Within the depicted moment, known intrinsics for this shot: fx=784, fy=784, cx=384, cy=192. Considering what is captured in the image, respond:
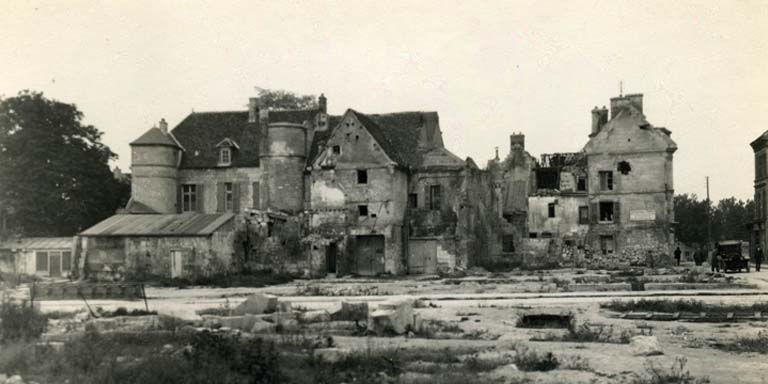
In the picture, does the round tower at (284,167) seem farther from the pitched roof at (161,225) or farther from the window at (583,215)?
the window at (583,215)

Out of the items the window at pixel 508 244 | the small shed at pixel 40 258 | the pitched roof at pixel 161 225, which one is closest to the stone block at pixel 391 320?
the pitched roof at pixel 161 225

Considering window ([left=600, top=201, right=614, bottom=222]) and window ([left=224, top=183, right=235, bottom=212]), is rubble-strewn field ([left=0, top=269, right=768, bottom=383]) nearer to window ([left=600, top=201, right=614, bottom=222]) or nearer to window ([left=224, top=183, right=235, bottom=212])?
window ([left=224, top=183, right=235, bottom=212])

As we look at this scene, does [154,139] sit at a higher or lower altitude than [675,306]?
higher

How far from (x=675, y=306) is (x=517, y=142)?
39588mm

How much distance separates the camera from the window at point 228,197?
56447 millimetres

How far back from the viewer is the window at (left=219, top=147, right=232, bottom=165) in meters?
56.8

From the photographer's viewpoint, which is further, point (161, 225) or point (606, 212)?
point (606, 212)

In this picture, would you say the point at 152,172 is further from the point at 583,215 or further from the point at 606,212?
the point at 606,212

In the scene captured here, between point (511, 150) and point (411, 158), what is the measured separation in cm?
1232

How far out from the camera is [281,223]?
51969 millimetres

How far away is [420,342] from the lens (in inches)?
699

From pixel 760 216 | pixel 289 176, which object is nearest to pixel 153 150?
pixel 289 176

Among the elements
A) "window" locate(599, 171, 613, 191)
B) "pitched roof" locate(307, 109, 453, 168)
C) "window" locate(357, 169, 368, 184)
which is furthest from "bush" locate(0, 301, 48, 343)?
"window" locate(599, 171, 613, 191)

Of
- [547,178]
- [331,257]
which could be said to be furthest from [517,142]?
[331,257]
